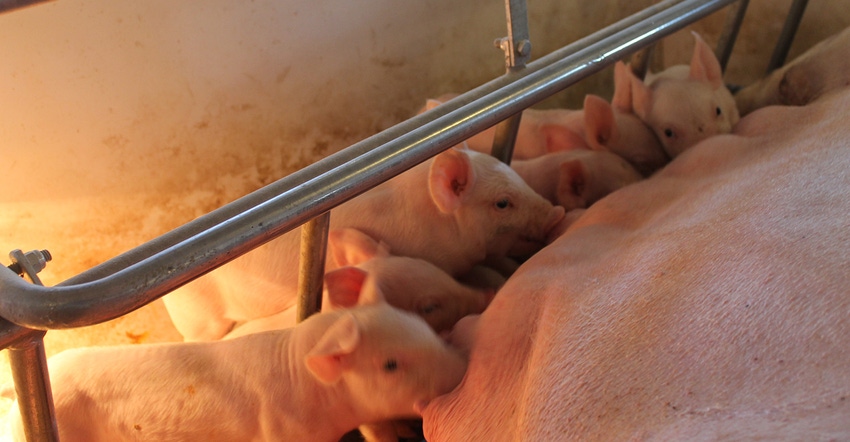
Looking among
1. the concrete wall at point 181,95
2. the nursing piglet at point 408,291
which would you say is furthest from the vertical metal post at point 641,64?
the nursing piglet at point 408,291

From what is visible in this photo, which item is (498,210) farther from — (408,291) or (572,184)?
(408,291)

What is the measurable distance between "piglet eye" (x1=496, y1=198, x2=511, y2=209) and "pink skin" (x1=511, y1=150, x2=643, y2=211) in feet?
0.75

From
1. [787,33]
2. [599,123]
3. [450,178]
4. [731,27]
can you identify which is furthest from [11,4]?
[787,33]

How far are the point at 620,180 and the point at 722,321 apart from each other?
1215mm

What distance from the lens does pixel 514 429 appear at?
3.86 ft

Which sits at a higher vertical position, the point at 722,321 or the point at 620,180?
the point at 722,321

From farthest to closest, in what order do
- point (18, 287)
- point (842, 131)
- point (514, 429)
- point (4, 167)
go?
point (4, 167)
point (842, 131)
point (514, 429)
point (18, 287)

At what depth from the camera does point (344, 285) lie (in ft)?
5.62

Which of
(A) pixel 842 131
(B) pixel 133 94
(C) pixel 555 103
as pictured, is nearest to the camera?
(A) pixel 842 131

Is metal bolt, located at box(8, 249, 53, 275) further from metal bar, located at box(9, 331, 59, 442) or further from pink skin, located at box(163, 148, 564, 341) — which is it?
pink skin, located at box(163, 148, 564, 341)

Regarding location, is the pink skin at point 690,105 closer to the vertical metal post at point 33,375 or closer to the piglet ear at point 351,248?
the piglet ear at point 351,248

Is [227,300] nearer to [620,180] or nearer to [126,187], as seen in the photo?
[126,187]

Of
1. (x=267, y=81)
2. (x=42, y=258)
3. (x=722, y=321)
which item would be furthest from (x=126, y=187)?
(x=722, y=321)

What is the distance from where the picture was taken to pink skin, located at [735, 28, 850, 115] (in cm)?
218
